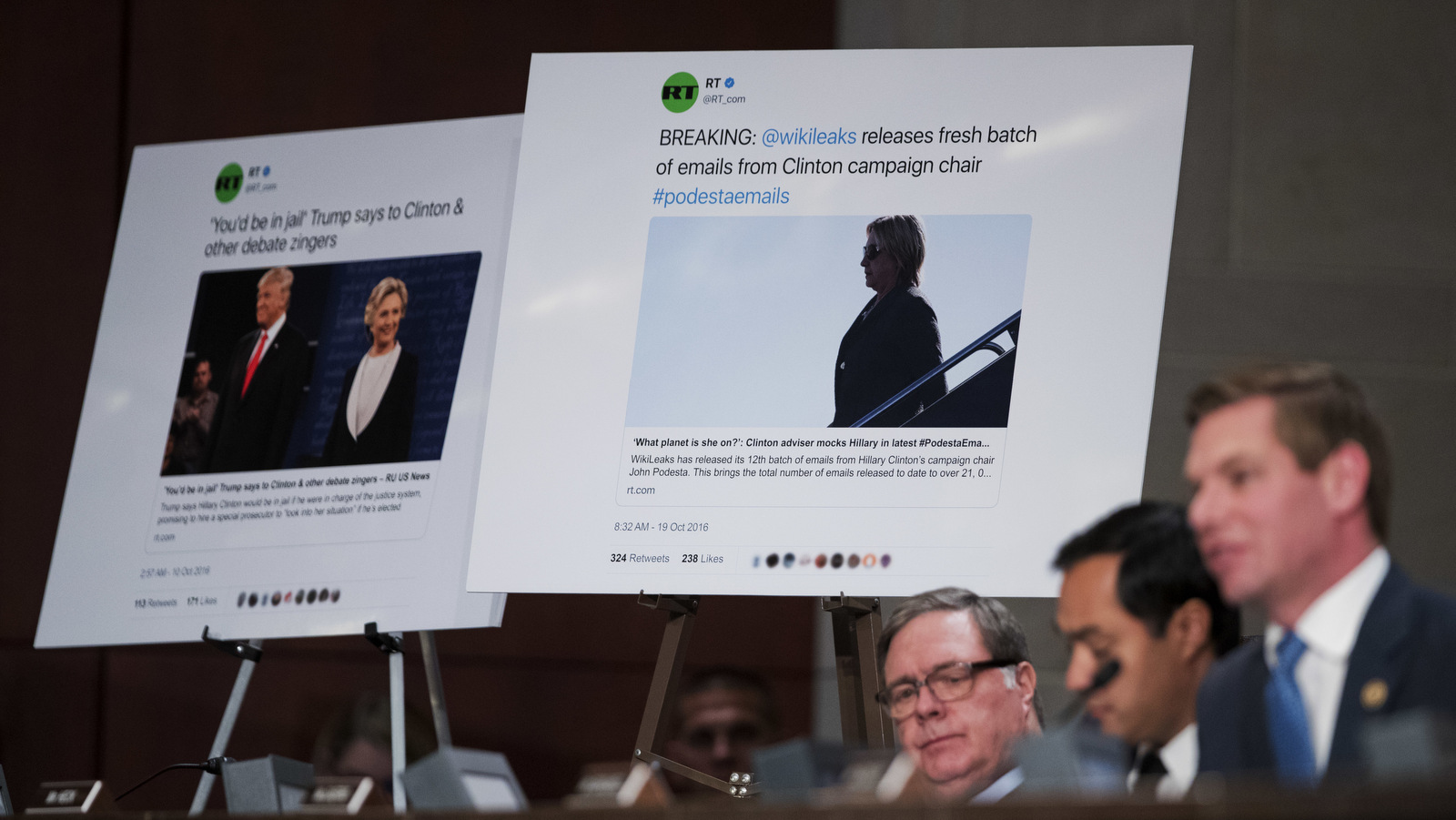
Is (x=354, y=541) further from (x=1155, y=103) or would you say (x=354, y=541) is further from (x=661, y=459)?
(x=1155, y=103)

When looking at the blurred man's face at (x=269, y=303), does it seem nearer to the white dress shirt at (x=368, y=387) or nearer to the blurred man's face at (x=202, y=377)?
the blurred man's face at (x=202, y=377)

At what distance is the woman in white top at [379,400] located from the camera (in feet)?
9.50

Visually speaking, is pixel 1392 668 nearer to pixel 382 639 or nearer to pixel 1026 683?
pixel 1026 683

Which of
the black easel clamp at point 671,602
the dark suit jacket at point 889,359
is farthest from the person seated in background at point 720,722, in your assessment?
the dark suit jacket at point 889,359


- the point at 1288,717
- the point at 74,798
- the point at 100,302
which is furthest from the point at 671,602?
the point at 100,302

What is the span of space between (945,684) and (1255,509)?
107 centimetres

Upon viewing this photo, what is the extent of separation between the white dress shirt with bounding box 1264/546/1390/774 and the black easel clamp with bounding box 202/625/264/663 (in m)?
2.15

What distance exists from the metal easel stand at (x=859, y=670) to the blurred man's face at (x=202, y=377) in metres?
1.49

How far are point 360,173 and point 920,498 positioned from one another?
1488 mm

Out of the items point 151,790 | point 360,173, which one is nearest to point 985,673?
point 360,173

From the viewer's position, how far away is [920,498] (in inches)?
93.0

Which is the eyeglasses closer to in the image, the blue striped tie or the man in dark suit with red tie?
the blue striped tie

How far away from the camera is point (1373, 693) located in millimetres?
1155

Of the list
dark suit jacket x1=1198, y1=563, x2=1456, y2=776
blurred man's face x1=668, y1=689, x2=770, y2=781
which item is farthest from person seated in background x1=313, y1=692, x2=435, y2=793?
dark suit jacket x1=1198, y1=563, x2=1456, y2=776
